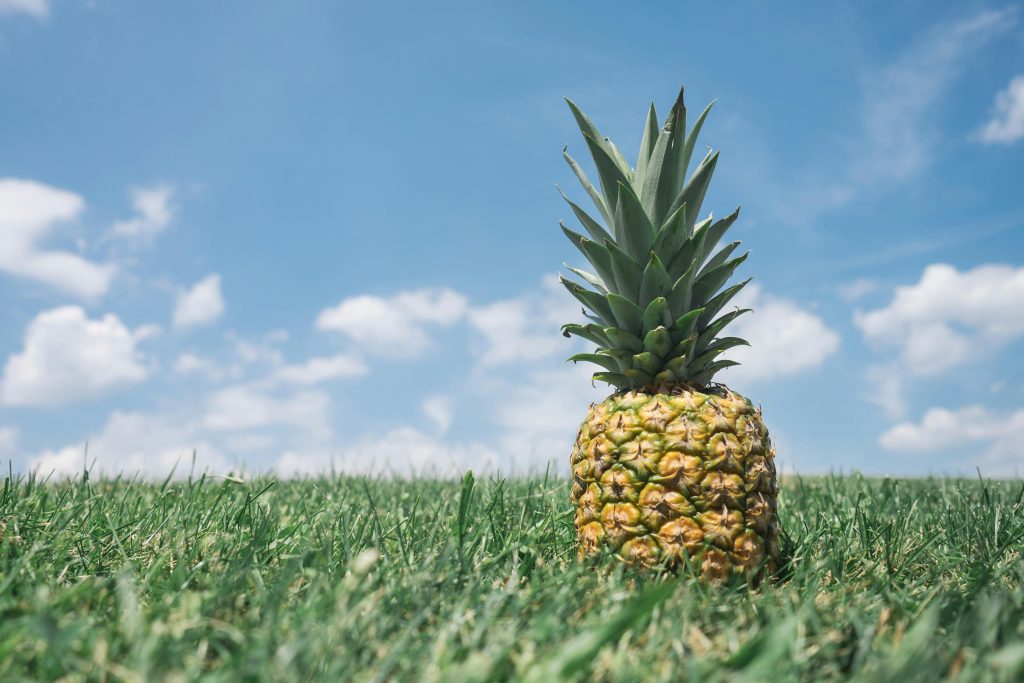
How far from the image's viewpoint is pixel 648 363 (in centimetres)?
359

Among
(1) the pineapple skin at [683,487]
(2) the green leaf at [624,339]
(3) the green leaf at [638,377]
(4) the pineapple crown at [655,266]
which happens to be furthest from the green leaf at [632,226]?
(1) the pineapple skin at [683,487]

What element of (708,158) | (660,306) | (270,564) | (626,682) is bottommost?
(626,682)

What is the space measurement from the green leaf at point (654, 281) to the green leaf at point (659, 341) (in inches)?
7.1

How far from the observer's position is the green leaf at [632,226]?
3.52 metres

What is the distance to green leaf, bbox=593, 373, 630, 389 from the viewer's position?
373 centimetres

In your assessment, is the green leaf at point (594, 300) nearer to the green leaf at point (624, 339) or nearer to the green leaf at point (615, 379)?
A: the green leaf at point (624, 339)

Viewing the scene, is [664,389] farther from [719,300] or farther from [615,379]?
[719,300]

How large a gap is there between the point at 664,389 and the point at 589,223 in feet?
2.90

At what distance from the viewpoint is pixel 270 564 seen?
3357mm

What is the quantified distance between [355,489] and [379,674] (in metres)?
4.40

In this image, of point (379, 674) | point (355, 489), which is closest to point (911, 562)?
point (379, 674)

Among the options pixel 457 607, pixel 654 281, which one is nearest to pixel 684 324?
pixel 654 281

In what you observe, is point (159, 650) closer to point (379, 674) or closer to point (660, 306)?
point (379, 674)

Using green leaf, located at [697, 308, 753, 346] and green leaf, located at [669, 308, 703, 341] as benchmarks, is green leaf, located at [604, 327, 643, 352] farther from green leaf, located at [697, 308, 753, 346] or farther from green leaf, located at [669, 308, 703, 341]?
green leaf, located at [697, 308, 753, 346]
